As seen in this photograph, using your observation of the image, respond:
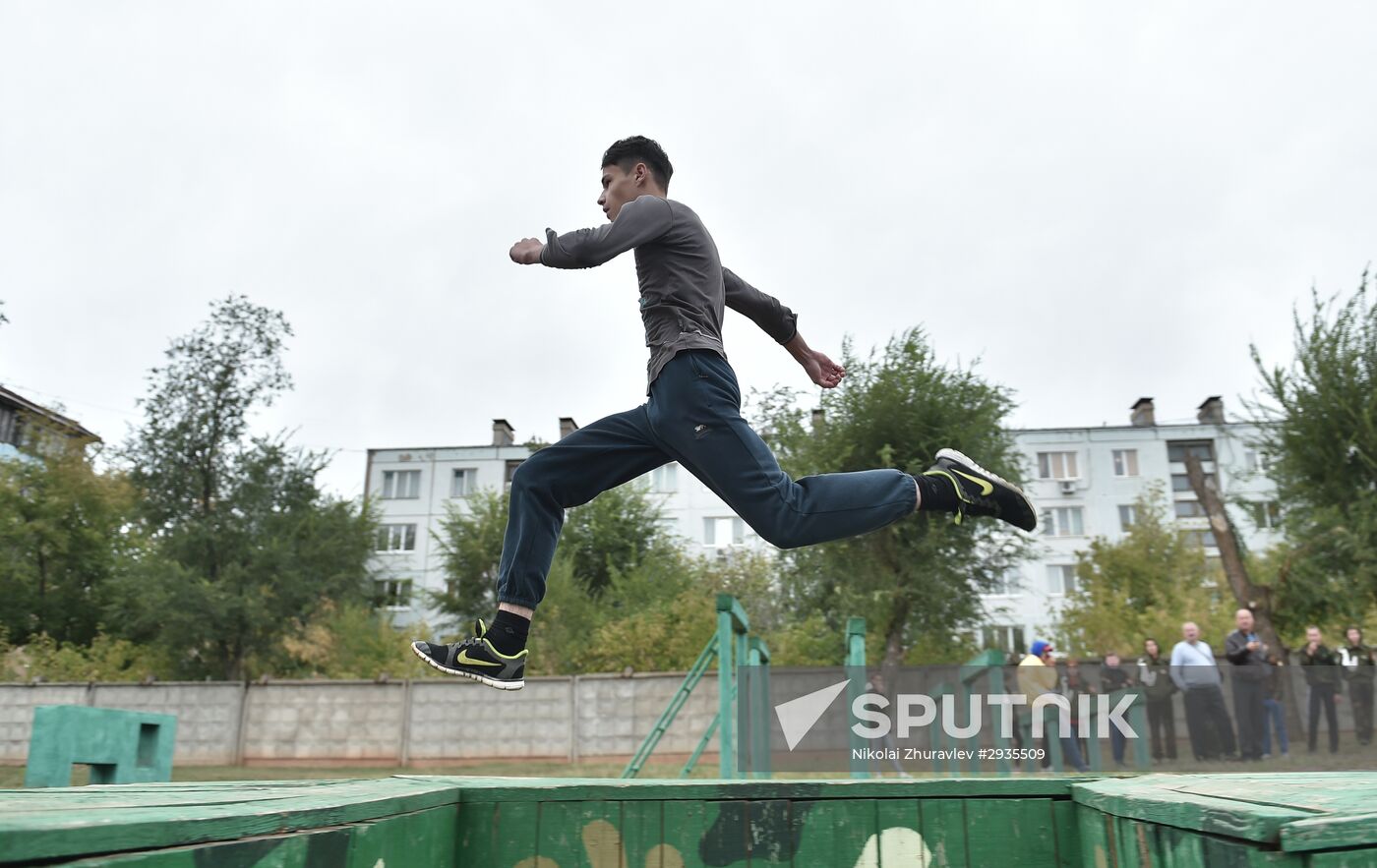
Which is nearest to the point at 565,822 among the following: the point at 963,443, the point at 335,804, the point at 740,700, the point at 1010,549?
the point at 335,804

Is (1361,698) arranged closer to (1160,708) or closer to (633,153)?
(1160,708)

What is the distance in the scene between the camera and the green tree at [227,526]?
26.1 meters

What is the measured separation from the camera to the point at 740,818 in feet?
Result: 8.68

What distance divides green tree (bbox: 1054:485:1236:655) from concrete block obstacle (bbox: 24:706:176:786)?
2698cm

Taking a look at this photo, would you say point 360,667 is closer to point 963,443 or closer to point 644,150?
point 963,443

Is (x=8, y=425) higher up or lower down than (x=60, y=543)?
higher up

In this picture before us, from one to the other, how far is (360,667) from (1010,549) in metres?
17.7

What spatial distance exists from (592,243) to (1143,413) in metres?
48.3

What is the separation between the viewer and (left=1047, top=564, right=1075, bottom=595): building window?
1703 inches

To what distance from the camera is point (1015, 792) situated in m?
2.68

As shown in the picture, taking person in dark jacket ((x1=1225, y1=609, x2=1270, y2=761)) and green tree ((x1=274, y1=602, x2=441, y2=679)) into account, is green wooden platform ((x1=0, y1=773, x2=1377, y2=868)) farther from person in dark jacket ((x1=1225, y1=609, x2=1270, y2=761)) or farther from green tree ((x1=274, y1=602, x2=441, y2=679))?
green tree ((x1=274, y1=602, x2=441, y2=679))

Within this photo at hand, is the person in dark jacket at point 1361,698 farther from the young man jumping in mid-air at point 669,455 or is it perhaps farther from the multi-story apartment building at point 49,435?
the multi-story apartment building at point 49,435

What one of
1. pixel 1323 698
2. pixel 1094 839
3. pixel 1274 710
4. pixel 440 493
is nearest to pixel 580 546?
pixel 440 493

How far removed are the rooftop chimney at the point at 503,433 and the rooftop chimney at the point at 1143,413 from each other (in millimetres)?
29041
